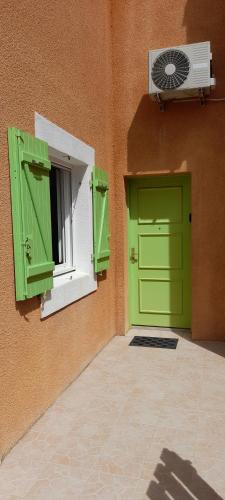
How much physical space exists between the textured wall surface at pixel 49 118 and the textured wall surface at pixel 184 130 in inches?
18.2

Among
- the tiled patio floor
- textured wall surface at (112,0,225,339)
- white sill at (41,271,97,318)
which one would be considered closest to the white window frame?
white sill at (41,271,97,318)

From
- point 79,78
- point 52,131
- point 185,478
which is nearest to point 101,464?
point 185,478

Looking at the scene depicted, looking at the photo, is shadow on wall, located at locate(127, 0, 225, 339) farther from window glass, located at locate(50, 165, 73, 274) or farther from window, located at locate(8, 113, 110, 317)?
window glass, located at locate(50, 165, 73, 274)

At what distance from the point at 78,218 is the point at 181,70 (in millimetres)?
2233

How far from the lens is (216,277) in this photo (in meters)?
5.24

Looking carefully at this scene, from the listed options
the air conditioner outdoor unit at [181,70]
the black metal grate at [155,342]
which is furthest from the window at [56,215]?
the air conditioner outdoor unit at [181,70]

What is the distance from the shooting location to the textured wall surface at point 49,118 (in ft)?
9.09

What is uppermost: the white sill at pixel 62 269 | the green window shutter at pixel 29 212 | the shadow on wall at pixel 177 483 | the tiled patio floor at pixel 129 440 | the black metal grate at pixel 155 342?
the green window shutter at pixel 29 212

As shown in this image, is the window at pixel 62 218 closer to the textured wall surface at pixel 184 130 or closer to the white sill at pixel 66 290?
the white sill at pixel 66 290

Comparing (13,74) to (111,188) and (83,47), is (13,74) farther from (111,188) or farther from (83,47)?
(111,188)

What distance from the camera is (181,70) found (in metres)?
4.71

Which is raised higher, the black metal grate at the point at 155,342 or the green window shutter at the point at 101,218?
the green window shutter at the point at 101,218

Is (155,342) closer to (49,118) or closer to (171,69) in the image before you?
(49,118)

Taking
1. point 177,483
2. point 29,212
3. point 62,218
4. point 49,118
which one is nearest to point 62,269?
point 62,218
